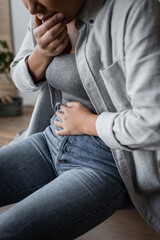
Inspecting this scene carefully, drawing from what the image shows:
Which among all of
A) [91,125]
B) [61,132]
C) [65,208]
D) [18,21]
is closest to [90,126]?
[91,125]

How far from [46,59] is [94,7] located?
0.23 metres

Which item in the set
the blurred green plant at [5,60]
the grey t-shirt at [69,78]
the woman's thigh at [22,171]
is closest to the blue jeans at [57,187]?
the woman's thigh at [22,171]

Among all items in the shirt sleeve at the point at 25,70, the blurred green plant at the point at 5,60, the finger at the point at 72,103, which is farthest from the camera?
the blurred green plant at the point at 5,60

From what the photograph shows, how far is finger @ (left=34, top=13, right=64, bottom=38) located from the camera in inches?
33.8

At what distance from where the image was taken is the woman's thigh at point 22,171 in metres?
1.01

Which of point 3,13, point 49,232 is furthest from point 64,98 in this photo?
point 3,13

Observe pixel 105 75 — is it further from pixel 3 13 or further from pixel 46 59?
pixel 3 13

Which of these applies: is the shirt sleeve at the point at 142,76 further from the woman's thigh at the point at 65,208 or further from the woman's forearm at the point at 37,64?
the woman's forearm at the point at 37,64

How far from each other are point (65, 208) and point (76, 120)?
0.83 feet

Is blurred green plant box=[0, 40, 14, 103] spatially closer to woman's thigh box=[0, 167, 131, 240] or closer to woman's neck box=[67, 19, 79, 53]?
woman's neck box=[67, 19, 79, 53]

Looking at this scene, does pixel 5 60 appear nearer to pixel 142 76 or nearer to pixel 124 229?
pixel 124 229

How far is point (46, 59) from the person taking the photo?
1.01m

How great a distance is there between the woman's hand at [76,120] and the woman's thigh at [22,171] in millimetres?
122

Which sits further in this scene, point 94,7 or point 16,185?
point 16,185
